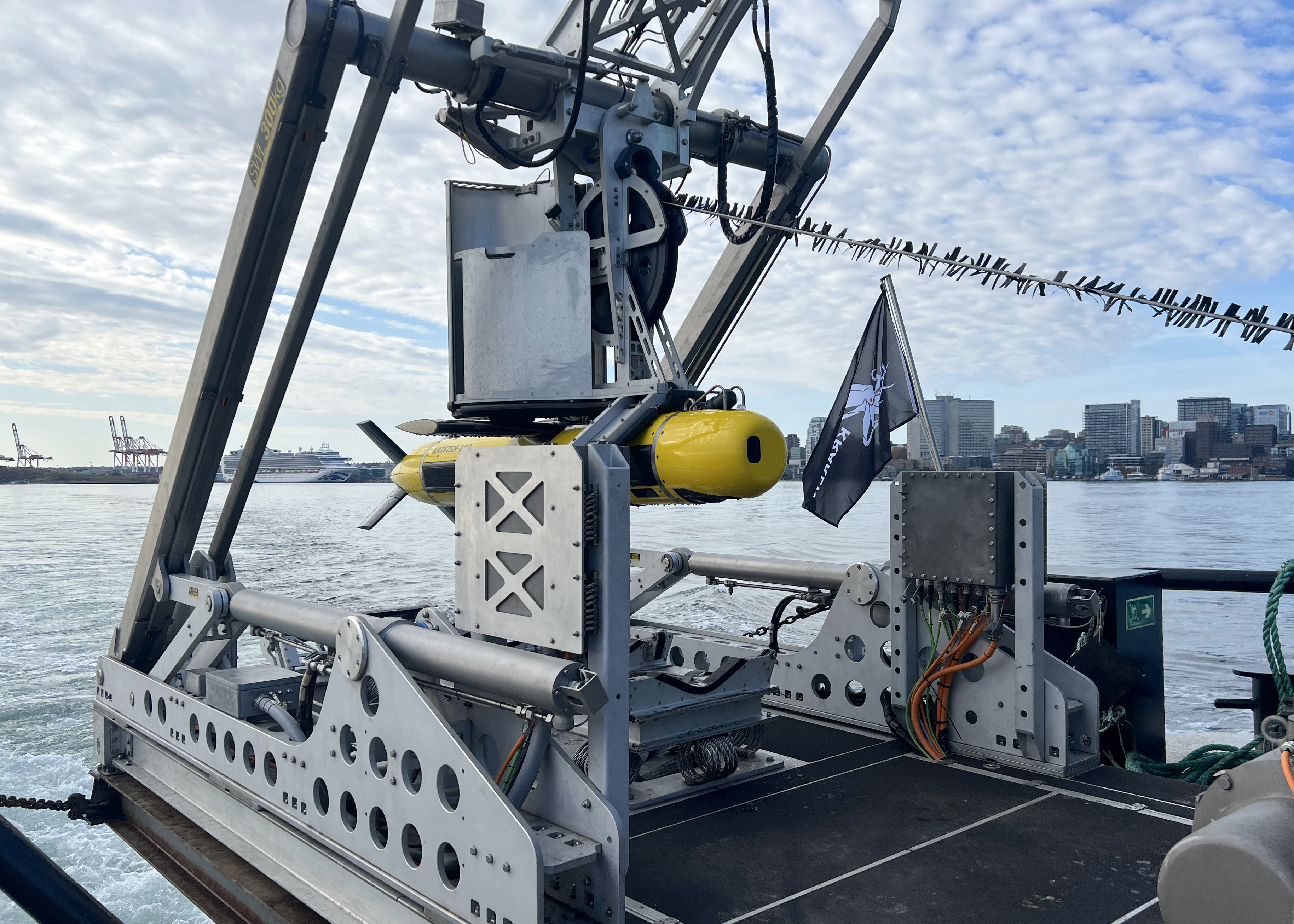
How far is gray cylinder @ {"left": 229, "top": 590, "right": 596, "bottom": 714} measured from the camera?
295 cm

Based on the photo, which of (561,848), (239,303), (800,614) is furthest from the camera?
(800,614)

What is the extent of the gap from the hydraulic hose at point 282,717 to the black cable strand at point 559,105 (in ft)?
10.3

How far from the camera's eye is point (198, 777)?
4.88 metres

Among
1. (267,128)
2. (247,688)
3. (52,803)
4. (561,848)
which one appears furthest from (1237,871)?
(52,803)

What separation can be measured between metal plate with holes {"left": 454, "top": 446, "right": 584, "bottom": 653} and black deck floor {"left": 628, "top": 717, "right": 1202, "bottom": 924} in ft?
3.60

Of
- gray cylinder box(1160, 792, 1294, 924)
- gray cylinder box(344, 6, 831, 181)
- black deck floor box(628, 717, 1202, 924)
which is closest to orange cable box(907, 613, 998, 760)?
black deck floor box(628, 717, 1202, 924)

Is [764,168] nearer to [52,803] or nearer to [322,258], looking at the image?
[322,258]

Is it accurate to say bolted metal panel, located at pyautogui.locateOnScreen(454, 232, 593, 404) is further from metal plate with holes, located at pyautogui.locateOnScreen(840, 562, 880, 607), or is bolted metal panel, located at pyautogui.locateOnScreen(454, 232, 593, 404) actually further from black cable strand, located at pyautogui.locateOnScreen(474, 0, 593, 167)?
metal plate with holes, located at pyautogui.locateOnScreen(840, 562, 880, 607)

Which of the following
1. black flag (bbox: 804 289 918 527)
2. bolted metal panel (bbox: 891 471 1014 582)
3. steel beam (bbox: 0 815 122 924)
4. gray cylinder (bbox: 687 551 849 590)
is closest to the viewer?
steel beam (bbox: 0 815 122 924)

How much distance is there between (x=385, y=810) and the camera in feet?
11.1

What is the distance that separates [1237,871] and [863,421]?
3821mm

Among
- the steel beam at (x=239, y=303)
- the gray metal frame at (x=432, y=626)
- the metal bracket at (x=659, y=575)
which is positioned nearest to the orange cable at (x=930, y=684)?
the gray metal frame at (x=432, y=626)

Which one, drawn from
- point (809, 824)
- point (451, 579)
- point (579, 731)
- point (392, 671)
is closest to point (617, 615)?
point (392, 671)

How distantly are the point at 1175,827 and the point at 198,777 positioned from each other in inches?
187
